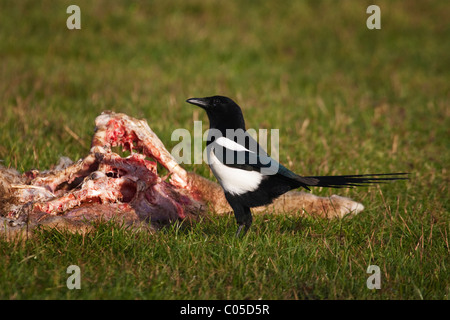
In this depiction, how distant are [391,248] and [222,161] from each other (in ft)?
4.47

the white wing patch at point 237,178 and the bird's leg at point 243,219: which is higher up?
the white wing patch at point 237,178

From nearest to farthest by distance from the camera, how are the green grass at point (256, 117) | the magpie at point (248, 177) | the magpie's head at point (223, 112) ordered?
the green grass at point (256, 117), the magpie at point (248, 177), the magpie's head at point (223, 112)

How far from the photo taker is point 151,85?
8.91 m

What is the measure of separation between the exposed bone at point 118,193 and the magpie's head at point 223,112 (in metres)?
0.53

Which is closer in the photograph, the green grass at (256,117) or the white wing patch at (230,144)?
Result: the green grass at (256,117)

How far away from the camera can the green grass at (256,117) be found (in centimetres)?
349

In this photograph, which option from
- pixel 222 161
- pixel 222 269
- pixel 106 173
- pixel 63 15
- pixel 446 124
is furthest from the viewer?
pixel 63 15

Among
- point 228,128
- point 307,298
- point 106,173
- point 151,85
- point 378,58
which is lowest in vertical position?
point 307,298

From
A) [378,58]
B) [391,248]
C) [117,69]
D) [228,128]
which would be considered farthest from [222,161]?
[378,58]

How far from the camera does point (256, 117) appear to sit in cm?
780

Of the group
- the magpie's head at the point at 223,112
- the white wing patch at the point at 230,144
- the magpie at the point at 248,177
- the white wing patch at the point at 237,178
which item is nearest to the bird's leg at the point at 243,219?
the magpie at the point at 248,177

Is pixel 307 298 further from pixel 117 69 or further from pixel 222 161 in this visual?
pixel 117 69

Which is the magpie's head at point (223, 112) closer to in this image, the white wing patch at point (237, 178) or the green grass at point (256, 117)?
the white wing patch at point (237, 178)

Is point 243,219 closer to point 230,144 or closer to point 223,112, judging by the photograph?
point 230,144
